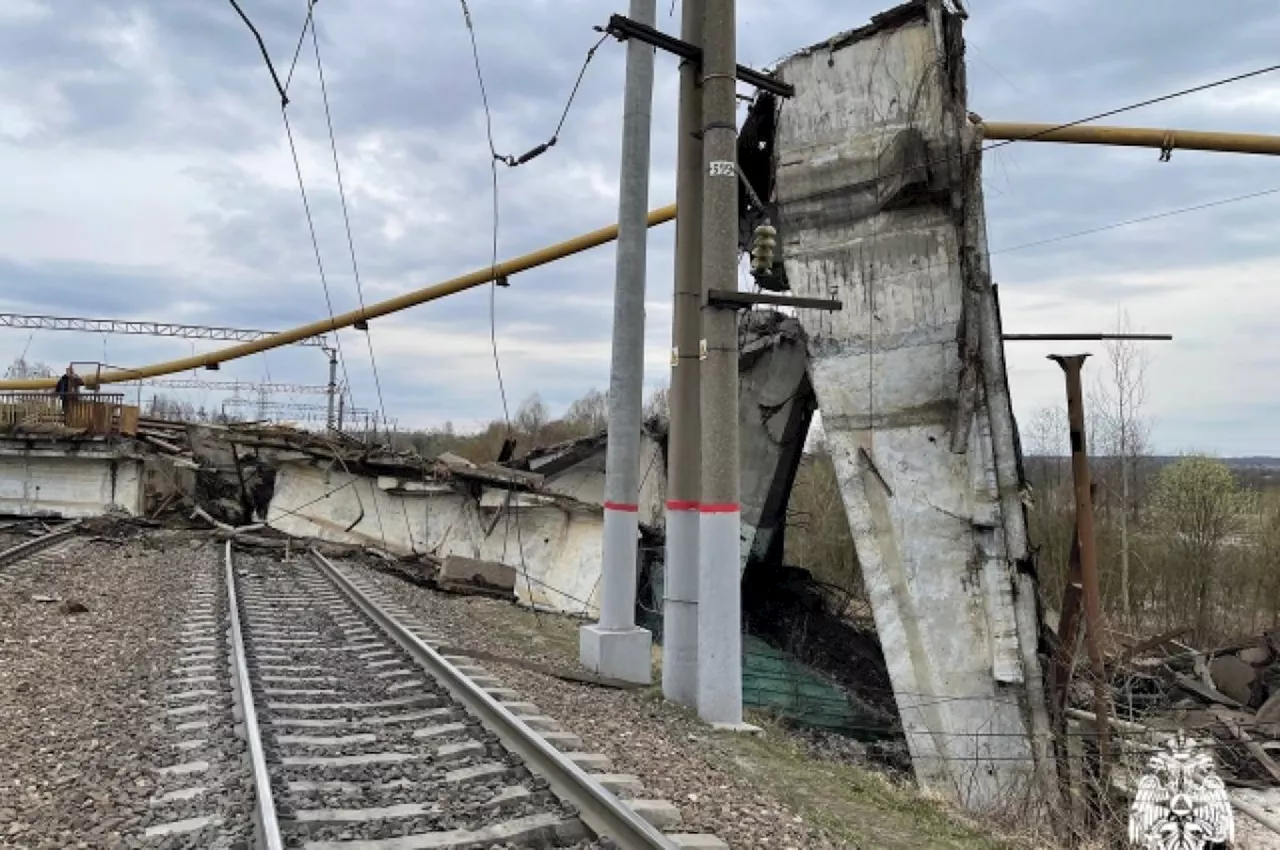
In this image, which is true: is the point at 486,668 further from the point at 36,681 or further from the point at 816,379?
the point at 816,379

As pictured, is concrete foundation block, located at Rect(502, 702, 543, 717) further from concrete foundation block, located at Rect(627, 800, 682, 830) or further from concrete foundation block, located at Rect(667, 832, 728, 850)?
concrete foundation block, located at Rect(667, 832, 728, 850)

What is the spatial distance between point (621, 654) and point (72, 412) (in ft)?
74.5

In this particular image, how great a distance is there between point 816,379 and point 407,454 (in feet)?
40.1

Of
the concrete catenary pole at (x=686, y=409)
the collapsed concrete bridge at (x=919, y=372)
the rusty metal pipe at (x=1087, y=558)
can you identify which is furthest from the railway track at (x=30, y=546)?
the rusty metal pipe at (x=1087, y=558)

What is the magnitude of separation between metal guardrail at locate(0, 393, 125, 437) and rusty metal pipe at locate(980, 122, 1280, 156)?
22.3m

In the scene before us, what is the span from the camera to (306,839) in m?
4.39

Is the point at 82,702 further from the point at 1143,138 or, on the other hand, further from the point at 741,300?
the point at 1143,138

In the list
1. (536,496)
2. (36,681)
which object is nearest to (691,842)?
(36,681)

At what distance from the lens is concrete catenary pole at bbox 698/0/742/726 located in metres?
8.08

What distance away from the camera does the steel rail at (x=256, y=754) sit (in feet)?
13.8

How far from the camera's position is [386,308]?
104 feet

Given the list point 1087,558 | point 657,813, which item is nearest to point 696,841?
point 657,813

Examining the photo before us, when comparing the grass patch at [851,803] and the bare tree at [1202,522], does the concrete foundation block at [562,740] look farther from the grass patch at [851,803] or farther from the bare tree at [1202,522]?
the bare tree at [1202,522]

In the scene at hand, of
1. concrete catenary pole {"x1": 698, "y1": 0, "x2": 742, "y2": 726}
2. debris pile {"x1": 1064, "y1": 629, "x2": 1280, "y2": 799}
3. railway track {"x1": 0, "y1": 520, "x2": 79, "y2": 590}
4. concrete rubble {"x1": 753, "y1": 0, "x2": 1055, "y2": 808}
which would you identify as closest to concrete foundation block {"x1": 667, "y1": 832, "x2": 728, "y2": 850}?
concrete catenary pole {"x1": 698, "y1": 0, "x2": 742, "y2": 726}
